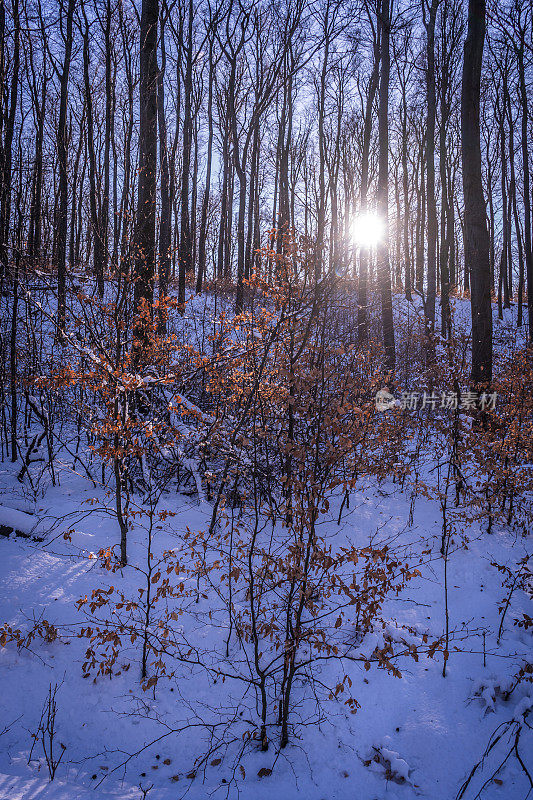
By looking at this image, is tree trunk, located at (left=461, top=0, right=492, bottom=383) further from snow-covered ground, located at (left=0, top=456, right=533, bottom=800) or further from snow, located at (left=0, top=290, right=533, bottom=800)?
snow-covered ground, located at (left=0, top=456, right=533, bottom=800)

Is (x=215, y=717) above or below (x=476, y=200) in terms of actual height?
below

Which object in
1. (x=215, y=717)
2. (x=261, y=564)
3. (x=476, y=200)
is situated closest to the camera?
(x=215, y=717)

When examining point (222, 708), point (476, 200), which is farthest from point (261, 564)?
point (476, 200)

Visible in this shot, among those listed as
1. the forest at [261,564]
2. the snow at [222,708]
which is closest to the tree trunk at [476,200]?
the forest at [261,564]

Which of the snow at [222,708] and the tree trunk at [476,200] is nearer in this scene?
the snow at [222,708]

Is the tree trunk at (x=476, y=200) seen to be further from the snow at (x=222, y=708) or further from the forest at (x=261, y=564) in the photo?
the snow at (x=222, y=708)

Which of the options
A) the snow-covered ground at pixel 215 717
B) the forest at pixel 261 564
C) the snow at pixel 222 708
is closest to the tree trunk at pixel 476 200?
the forest at pixel 261 564

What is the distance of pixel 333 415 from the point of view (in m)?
2.49

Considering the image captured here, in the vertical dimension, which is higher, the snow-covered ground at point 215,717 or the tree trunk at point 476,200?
the tree trunk at point 476,200

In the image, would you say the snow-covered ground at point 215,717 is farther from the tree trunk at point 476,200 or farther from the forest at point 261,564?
the tree trunk at point 476,200

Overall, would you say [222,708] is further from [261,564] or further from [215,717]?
[261,564]

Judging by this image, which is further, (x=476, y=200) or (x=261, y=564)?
(x=476, y=200)

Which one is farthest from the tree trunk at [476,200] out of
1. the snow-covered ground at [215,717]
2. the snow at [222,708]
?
the snow-covered ground at [215,717]

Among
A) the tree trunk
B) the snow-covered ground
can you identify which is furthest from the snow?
the tree trunk
